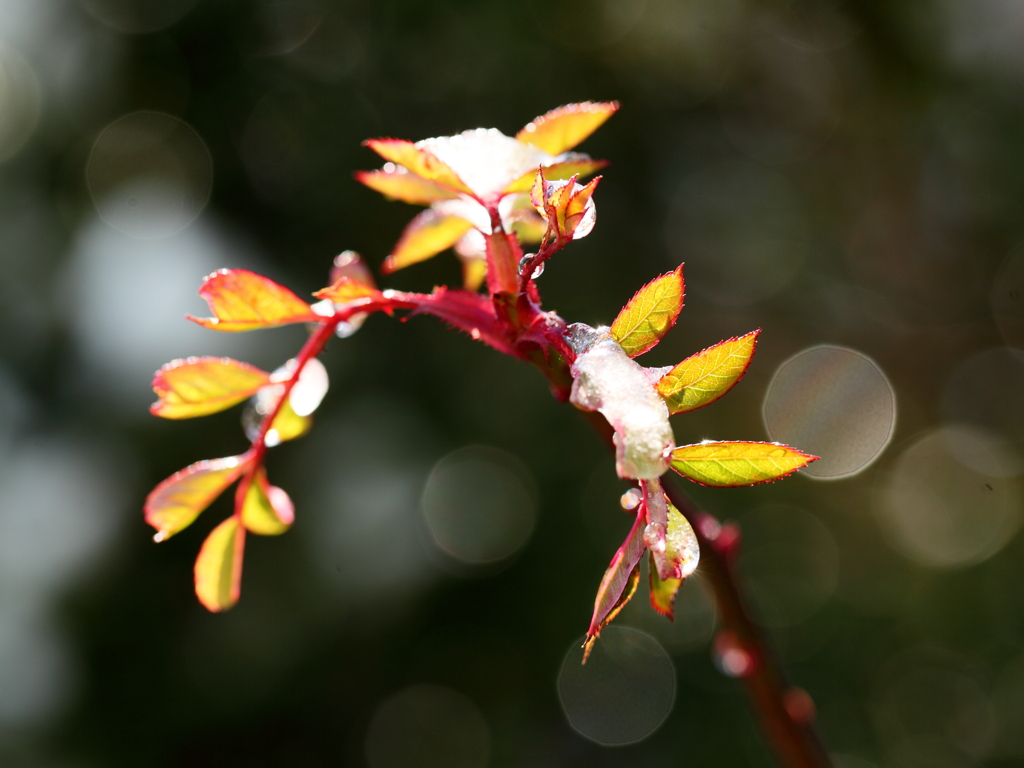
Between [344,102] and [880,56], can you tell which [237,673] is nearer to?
[344,102]

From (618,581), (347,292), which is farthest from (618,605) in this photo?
(347,292)

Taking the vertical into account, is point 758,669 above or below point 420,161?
below

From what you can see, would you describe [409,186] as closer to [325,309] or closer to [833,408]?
[325,309]

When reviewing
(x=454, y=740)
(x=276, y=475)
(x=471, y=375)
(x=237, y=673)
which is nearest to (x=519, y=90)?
(x=471, y=375)

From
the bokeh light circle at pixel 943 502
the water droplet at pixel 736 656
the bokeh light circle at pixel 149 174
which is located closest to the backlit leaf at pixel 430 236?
the water droplet at pixel 736 656

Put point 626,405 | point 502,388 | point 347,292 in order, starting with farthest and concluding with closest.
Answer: point 502,388
point 347,292
point 626,405

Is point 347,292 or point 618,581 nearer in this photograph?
point 618,581
